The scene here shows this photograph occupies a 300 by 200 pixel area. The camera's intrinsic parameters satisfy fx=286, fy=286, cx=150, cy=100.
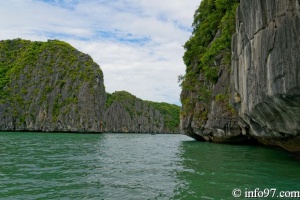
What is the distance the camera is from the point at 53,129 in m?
101

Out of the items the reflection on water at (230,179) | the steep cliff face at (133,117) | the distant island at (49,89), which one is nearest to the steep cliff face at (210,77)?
the reflection on water at (230,179)

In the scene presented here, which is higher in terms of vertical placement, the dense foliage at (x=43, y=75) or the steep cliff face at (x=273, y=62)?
the dense foliage at (x=43, y=75)

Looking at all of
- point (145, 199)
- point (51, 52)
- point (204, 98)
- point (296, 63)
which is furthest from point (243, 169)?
point (51, 52)

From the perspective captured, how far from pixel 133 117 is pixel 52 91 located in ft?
205

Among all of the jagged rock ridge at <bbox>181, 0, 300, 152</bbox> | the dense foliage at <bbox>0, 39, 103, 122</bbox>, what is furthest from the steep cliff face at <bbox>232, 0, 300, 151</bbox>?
the dense foliage at <bbox>0, 39, 103, 122</bbox>

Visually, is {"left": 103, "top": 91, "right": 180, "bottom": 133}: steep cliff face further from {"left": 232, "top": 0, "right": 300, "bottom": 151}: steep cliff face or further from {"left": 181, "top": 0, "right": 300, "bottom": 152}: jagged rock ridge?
{"left": 232, "top": 0, "right": 300, "bottom": 151}: steep cliff face

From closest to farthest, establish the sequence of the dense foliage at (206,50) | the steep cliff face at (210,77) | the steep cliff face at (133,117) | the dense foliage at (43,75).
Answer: the steep cliff face at (210,77), the dense foliage at (206,50), the dense foliage at (43,75), the steep cliff face at (133,117)

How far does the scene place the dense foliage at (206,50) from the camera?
108 feet

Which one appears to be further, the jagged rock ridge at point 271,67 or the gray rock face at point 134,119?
the gray rock face at point 134,119

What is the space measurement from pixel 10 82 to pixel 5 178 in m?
117

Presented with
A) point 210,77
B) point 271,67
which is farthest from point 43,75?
point 271,67

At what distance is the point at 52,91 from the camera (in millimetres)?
110812

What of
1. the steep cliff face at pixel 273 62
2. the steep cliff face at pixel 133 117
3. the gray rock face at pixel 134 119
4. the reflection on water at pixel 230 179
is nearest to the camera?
the reflection on water at pixel 230 179

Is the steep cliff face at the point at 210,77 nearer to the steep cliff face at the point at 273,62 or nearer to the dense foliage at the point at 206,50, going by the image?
the dense foliage at the point at 206,50
